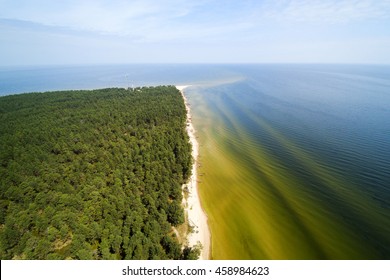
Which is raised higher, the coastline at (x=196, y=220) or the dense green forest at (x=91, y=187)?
the dense green forest at (x=91, y=187)

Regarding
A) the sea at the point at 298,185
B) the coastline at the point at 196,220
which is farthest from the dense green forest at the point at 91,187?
→ the sea at the point at 298,185

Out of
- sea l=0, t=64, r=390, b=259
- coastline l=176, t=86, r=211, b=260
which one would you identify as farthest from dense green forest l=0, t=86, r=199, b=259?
sea l=0, t=64, r=390, b=259

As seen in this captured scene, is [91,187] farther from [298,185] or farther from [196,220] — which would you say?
[298,185]

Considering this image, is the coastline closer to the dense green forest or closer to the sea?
the sea

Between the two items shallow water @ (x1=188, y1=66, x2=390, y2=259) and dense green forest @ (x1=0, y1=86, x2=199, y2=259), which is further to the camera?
shallow water @ (x1=188, y1=66, x2=390, y2=259)

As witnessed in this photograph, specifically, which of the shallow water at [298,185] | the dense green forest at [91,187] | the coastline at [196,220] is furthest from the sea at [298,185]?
the dense green forest at [91,187]

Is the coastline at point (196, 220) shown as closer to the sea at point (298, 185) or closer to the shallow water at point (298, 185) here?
the sea at point (298, 185)

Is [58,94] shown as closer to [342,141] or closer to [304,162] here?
[304,162]

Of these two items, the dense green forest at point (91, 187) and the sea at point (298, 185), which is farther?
the sea at point (298, 185)

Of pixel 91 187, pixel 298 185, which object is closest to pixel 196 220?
pixel 91 187
